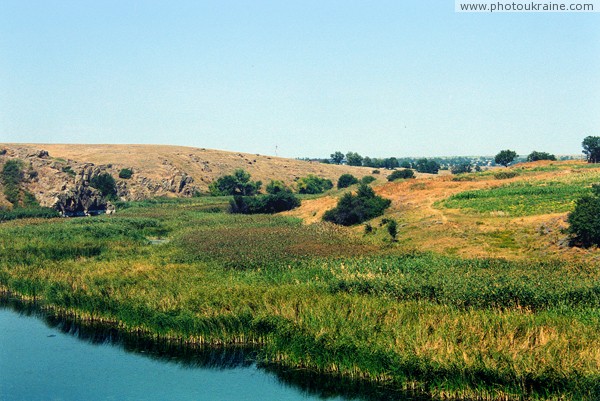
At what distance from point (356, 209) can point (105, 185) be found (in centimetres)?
6720

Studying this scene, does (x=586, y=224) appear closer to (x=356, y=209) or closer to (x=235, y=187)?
(x=356, y=209)

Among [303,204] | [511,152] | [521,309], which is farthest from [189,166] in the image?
Result: [521,309]

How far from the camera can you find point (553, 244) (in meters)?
54.8

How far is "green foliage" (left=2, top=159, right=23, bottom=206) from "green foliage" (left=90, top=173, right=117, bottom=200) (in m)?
15.8

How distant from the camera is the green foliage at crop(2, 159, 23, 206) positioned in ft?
351

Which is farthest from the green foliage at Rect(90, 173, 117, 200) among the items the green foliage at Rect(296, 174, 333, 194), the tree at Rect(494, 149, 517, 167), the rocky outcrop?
the tree at Rect(494, 149, 517, 167)

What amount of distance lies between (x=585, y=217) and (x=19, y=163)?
10105cm

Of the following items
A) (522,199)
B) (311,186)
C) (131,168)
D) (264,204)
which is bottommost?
(264,204)

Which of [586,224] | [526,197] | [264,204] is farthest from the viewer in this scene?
[264,204]

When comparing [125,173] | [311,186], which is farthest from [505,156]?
[125,173]

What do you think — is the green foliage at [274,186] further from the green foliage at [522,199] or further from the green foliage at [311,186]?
the green foliage at [522,199]

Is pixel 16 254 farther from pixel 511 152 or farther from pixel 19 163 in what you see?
pixel 511 152

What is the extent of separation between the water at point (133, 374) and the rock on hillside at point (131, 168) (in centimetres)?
7911

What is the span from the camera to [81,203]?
115250 mm
